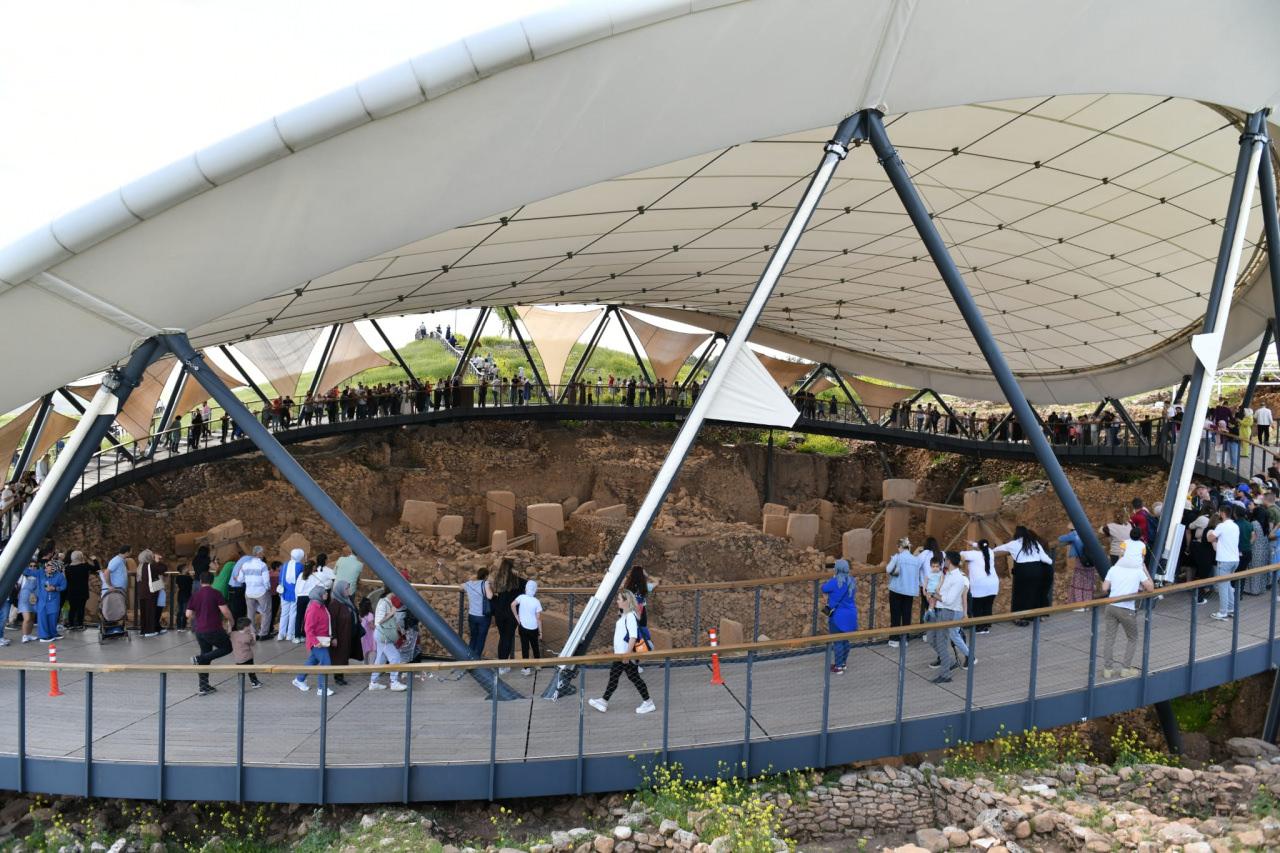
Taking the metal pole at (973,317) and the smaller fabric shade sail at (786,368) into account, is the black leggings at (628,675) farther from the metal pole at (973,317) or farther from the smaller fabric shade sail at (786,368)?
the smaller fabric shade sail at (786,368)

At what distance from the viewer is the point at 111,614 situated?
11.3 meters

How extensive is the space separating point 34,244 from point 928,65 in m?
8.80

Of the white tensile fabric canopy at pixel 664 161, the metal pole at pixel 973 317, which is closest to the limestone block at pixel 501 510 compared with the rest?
the white tensile fabric canopy at pixel 664 161

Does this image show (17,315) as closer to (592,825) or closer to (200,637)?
(200,637)

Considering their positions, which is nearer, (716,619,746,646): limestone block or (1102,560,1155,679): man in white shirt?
(1102,560,1155,679): man in white shirt

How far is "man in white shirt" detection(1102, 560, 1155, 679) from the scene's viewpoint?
9080 mm

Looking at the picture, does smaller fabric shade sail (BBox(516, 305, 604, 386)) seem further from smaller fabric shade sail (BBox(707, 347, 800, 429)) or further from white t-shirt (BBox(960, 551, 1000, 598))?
smaller fabric shade sail (BBox(707, 347, 800, 429))

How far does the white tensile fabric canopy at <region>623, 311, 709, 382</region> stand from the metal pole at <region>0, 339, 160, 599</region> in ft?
91.0

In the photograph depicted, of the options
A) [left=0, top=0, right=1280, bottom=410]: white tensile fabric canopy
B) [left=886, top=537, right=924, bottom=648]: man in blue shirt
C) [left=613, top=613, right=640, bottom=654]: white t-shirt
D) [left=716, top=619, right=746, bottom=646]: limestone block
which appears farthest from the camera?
[left=716, top=619, right=746, bottom=646]: limestone block

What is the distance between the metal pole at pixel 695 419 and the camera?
873 centimetres

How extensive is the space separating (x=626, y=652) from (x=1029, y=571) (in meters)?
5.27

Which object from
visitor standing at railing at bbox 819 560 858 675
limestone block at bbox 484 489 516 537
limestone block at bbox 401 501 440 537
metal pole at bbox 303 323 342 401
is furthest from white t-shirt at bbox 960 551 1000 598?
metal pole at bbox 303 323 342 401

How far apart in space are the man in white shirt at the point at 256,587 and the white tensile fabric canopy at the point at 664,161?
3518 mm

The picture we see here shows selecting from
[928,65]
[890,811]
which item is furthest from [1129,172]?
[890,811]
